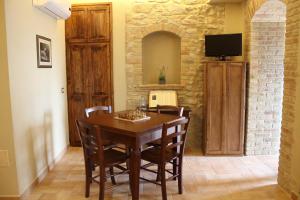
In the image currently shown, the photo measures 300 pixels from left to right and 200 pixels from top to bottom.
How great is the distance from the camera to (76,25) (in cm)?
451

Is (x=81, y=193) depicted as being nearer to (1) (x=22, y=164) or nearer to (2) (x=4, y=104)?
(1) (x=22, y=164)

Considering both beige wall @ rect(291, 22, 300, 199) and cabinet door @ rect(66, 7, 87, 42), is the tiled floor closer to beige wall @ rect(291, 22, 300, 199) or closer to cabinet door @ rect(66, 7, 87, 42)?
beige wall @ rect(291, 22, 300, 199)

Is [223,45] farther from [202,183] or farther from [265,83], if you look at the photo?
[202,183]

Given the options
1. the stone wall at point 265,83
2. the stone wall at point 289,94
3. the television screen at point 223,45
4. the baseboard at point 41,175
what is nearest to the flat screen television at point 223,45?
the television screen at point 223,45

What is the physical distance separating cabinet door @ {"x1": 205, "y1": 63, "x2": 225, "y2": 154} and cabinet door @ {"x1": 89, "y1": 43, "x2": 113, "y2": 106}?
1634 millimetres

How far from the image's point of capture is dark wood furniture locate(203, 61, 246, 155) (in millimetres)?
4098

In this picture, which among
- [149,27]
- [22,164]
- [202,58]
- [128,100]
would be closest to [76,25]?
[149,27]

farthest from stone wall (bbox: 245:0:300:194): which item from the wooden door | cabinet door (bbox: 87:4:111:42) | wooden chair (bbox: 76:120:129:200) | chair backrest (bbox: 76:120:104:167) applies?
the wooden door

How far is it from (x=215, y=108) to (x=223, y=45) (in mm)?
975

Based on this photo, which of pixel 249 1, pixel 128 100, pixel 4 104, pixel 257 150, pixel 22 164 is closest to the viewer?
pixel 4 104

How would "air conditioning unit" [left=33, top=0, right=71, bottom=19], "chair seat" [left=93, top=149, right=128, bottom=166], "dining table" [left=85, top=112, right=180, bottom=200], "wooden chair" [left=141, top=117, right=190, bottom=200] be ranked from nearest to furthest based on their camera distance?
"dining table" [left=85, top=112, right=180, bottom=200] → "wooden chair" [left=141, top=117, right=190, bottom=200] → "chair seat" [left=93, top=149, right=128, bottom=166] → "air conditioning unit" [left=33, top=0, right=71, bottom=19]

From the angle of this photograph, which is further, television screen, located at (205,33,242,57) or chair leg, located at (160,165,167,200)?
television screen, located at (205,33,242,57)

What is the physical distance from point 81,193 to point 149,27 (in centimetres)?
277

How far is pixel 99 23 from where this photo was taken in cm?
449
